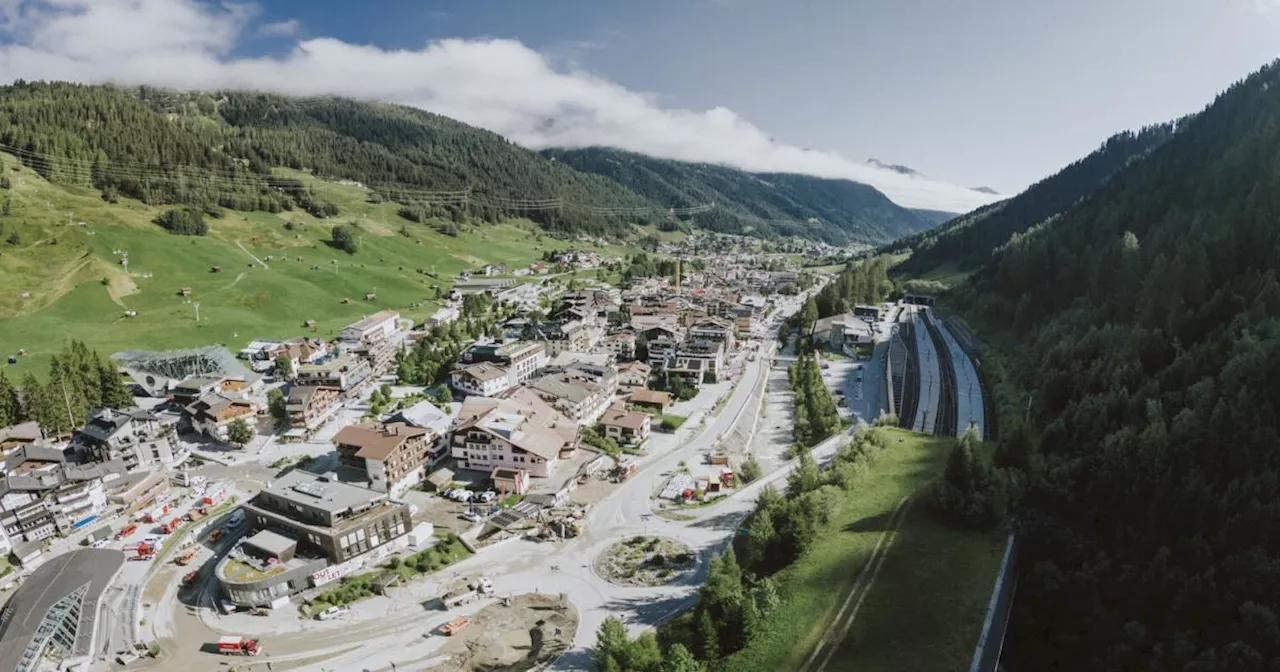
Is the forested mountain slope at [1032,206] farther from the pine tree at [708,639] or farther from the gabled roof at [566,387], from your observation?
the pine tree at [708,639]

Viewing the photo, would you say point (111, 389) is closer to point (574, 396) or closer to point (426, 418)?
point (426, 418)

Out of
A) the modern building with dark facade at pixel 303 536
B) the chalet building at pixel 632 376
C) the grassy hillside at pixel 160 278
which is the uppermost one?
the grassy hillside at pixel 160 278

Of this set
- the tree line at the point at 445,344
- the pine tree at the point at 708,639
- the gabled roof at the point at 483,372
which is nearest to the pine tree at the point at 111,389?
the tree line at the point at 445,344

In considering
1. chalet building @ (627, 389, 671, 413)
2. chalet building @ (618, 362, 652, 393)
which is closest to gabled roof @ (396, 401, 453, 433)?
chalet building @ (627, 389, 671, 413)

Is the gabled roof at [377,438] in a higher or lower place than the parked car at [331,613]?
higher

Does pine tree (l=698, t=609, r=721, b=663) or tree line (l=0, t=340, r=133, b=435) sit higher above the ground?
tree line (l=0, t=340, r=133, b=435)

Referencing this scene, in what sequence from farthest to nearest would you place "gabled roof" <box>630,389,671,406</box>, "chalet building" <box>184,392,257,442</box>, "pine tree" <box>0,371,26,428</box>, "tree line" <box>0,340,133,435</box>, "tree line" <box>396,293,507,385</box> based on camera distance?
"tree line" <box>396,293,507,385</box>
"gabled roof" <box>630,389,671,406</box>
"chalet building" <box>184,392,257,442</box>
"tree line" <box>0,340,133,435</box>
"pine tree" <box>0,371,26,428</box>

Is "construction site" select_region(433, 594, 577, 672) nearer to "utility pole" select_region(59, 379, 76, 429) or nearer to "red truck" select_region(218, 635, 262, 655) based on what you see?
"red truck" select_region(218, 635, 262, 655)
